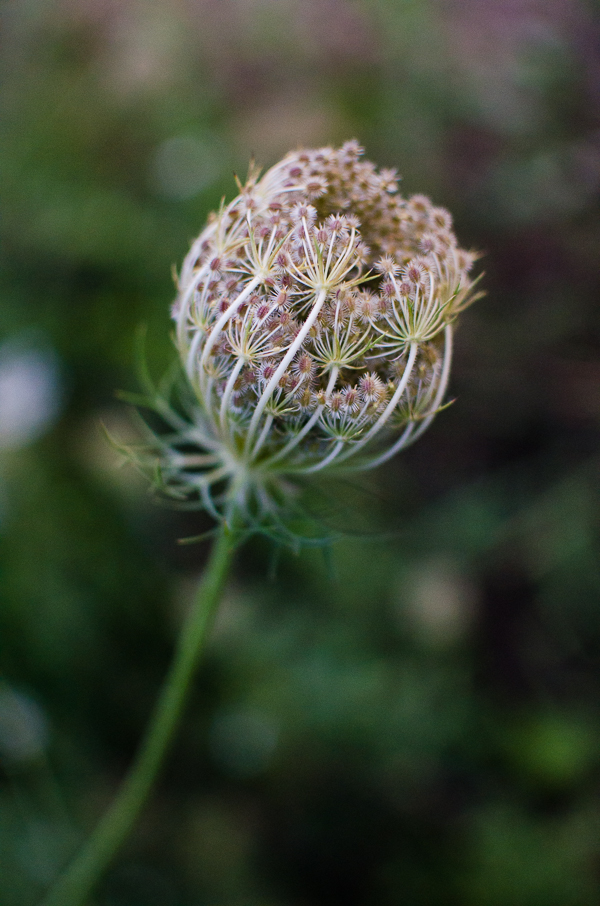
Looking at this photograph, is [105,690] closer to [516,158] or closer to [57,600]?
[57,600]

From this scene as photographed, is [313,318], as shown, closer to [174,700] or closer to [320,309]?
[320,309]

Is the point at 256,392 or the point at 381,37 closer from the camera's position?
the point at 256,392

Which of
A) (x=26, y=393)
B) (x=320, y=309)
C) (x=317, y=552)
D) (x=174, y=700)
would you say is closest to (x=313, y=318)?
(x=320, y=309)

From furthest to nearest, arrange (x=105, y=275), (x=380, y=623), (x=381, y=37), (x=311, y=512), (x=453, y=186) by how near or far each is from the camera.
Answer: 1. (x=381, y=37)
2. (x=453, y=186)
3. (x=105, y=275)
4. (x=380, y=623)
5. (x=311, y=512)

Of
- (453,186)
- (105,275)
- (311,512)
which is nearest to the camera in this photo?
(311,512)

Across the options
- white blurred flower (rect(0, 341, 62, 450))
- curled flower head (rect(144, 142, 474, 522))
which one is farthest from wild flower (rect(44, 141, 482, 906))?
white blurred flower (rect(0, 341, 62, 450))

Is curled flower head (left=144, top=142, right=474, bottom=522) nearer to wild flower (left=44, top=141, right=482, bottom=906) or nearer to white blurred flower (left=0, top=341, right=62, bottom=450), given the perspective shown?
wild flower (left=44, top=141, right=482, bottom=906)

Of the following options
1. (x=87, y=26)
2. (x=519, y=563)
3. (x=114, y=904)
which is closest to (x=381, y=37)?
(x=87, y=26)

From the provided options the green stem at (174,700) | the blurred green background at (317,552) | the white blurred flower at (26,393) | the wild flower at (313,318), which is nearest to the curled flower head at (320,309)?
the wild flower at (313,318)
